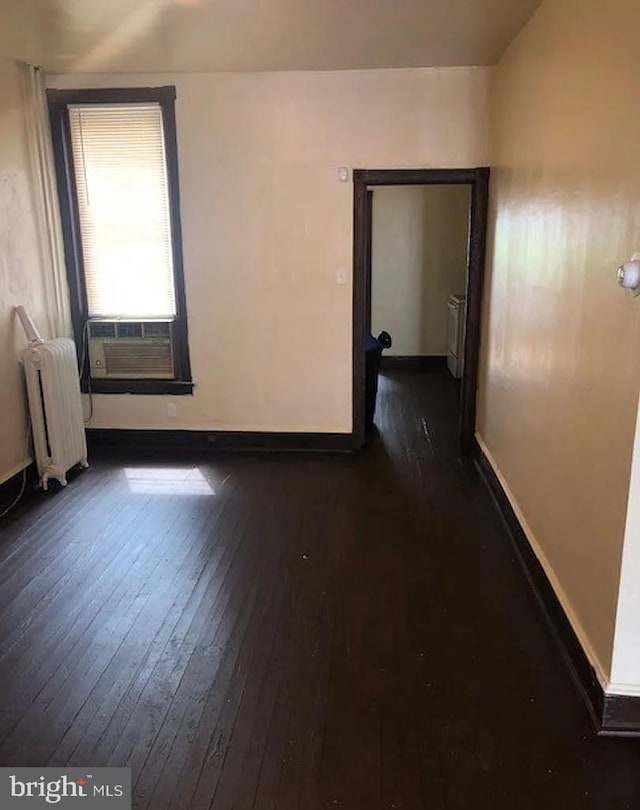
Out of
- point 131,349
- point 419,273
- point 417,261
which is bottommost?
point 131,349

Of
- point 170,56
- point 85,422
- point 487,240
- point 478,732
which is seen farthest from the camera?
point 85,422

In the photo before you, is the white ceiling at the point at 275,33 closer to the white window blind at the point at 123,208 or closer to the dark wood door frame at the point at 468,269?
the white window blind at the point at 123,208

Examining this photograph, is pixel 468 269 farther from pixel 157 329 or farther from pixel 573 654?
pixel 573 654

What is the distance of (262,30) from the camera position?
3.44 m

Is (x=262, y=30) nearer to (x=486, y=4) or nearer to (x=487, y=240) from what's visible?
(x=486, y=4)

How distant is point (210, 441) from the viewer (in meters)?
5.07

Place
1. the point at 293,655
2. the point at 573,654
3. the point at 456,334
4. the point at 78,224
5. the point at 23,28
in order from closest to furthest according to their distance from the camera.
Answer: the point at 573,654 < the point at 293,655 < the point at 23,28 < the point at 78,224 < the point at 456,334

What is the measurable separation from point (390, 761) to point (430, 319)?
19.5ft

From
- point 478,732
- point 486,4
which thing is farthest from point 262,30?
point 478,732

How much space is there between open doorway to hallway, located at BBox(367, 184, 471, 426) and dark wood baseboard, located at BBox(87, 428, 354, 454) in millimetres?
2160

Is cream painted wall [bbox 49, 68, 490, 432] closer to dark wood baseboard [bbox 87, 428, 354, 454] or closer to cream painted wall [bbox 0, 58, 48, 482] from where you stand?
dark wood baseboard [bbox 87, 428, 354, 454]

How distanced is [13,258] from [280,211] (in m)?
1.73

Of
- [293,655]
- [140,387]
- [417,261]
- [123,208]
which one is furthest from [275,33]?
[417,261]

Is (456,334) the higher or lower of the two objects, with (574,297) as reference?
lower
